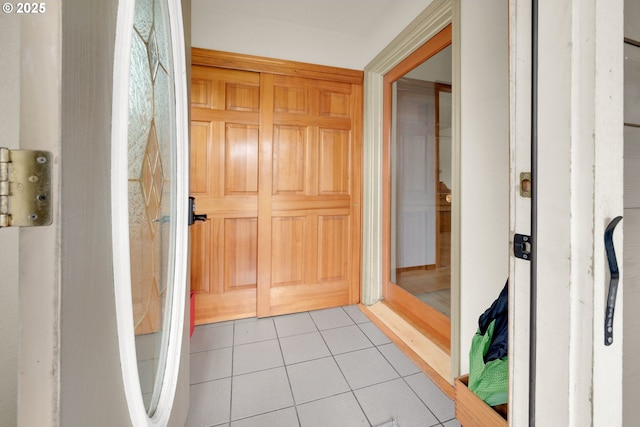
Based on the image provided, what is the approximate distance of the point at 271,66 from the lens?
86.3 inches

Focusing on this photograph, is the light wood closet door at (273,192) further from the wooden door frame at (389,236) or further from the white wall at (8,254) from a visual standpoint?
the white wall at (8,254)

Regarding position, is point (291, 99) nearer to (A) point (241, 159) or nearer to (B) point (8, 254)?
(A) point (241, 159)

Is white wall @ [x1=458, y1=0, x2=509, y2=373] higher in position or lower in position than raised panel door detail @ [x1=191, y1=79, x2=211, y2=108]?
lower

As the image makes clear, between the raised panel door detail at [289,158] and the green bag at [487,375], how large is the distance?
1642 mm

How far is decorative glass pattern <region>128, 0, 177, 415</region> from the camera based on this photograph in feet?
2.08

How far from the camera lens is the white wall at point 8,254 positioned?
45cm

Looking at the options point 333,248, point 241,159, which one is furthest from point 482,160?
point 241,159

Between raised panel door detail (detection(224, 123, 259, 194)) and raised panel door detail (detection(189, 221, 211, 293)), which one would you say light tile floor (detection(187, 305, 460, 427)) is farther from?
raised panel door detail (detection(224, 123, 259, 194))

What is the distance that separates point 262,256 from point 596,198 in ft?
6.69

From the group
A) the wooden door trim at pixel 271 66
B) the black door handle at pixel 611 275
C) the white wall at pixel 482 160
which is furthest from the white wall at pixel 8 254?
the wooden door trim at pixel 271 66

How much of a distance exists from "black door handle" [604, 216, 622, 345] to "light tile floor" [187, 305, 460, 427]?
3.42 feet

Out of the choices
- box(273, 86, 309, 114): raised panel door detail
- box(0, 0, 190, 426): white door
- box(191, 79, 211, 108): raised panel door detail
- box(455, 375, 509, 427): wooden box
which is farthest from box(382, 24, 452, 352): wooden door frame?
box(0, 0, 190, 426): white door

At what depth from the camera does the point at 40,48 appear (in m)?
0.33

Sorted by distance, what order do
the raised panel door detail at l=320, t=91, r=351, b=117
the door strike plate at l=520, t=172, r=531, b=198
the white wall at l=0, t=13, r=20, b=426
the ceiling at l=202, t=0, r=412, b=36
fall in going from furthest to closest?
the raised panel door detail at l=320, t=91, r=351, b=117
the ceiling at l=202, t=0, r=412, b=36
the door strike plate at l=520, t=172, r=531, b=198
the white wall at l=0, t=13, r=20, b=426
